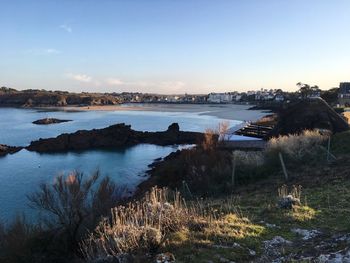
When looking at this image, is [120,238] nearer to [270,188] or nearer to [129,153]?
[270,188]

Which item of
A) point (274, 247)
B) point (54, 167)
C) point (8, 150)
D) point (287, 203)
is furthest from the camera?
point (8, 150)

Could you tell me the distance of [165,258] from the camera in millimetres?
6871

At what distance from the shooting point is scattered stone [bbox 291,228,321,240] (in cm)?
812

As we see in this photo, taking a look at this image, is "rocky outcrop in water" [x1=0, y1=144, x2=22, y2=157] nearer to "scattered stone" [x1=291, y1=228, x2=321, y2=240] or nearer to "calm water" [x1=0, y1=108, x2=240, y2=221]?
"calm water" [x1=0, y1=108, x2=240, y2=221]

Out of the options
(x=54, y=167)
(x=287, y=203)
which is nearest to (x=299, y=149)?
(x=287, y=203)

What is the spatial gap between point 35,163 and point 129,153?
13493mm

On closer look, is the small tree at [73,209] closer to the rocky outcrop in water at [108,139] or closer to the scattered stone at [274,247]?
the scattered stone at [274,247]

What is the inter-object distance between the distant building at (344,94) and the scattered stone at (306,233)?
95.3 meters

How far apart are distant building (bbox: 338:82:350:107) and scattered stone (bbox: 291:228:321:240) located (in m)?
95.3

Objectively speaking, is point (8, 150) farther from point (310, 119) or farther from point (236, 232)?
point (236, 232)

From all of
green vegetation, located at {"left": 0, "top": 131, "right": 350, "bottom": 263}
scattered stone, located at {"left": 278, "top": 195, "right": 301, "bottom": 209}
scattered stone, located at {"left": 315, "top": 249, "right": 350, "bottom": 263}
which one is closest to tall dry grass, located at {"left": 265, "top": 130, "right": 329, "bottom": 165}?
green vegetation, located at {"left": 0, "top": 131, "right": 350, "bottom": 263}

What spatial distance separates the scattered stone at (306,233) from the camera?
26.6 feet

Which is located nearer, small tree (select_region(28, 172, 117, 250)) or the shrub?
the shrub

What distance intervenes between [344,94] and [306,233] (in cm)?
10647
